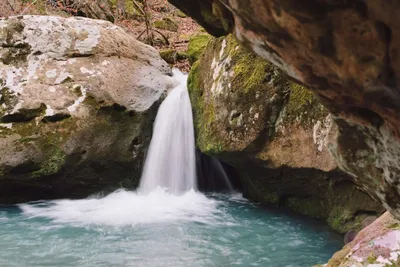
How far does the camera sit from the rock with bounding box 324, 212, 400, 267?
3010mm

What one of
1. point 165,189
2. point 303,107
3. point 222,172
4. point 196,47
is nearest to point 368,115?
point 303,107

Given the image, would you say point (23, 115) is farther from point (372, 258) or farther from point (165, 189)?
point (372, 258)

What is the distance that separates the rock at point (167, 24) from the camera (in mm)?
18750

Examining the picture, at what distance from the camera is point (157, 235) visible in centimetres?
600

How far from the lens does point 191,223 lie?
6.71m

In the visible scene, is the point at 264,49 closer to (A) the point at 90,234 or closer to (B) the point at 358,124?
(B) the point at 358,124

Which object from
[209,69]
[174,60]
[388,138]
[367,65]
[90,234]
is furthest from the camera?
[174,60]

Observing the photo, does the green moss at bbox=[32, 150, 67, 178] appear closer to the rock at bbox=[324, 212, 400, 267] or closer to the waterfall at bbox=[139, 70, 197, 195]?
the waterfall at bbox=[139, 70, 197, 195]

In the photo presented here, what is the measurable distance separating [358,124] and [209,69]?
19.1 ft

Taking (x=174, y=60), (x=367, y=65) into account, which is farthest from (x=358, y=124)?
(x=174, y=60)

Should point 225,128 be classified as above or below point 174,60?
below

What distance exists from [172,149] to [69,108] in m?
2.47

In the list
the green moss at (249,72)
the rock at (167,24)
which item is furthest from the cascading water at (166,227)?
the rock at (167,24)

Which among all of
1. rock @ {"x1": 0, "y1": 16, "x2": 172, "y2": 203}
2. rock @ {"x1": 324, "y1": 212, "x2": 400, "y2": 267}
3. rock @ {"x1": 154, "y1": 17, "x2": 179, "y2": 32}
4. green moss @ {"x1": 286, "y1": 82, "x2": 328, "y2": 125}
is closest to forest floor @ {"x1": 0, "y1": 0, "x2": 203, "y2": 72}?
rock @ {"x1": 154, "y1": 17, "x2": 179, "y2": 32}
